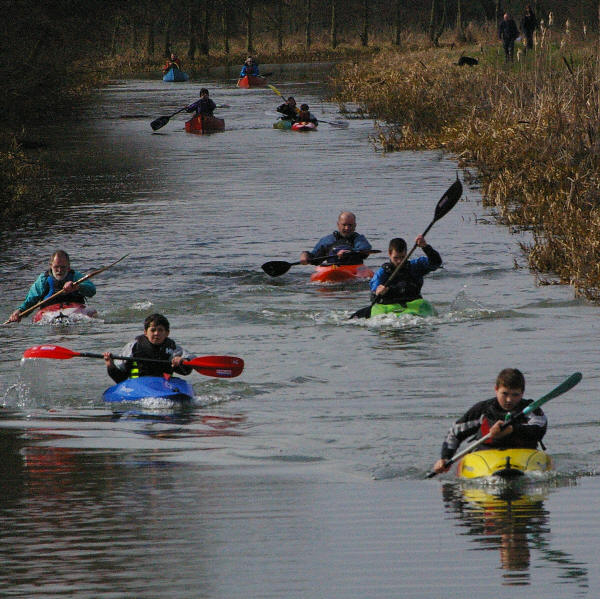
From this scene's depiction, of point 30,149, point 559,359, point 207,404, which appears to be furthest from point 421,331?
point 30,149

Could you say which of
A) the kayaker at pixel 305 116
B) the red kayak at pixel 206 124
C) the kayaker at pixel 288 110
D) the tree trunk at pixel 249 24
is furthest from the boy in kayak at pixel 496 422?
the tree trunk at pixel 249 24

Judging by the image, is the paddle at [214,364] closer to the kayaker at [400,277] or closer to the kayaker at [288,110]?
the kayaker at [400,277]

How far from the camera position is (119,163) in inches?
1326

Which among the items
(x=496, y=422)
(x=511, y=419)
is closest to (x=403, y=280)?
(x=496, y=422)

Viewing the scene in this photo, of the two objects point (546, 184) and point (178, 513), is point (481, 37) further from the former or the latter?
point (178, 513)

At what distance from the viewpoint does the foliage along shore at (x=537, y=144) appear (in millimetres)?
18078

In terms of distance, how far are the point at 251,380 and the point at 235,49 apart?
76.2 metres

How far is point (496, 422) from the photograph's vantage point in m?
8.93

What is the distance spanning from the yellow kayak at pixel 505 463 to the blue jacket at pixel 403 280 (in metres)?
6.37

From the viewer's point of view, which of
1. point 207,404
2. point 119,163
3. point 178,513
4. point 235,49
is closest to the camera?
point 178,513

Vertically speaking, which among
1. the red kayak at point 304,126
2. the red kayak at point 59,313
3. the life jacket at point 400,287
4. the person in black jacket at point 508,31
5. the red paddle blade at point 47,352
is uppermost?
the person in black jacket at point 508,31

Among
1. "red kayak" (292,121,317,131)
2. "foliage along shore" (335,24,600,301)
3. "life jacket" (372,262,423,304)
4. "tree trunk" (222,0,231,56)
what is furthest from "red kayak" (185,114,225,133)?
"tree trunk" (222,0,231,56)

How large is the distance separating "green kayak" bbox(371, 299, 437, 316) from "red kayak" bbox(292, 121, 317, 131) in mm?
25502

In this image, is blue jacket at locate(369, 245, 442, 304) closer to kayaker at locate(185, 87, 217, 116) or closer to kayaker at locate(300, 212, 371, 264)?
kayaker at locate(300, 212, 371, 264)
